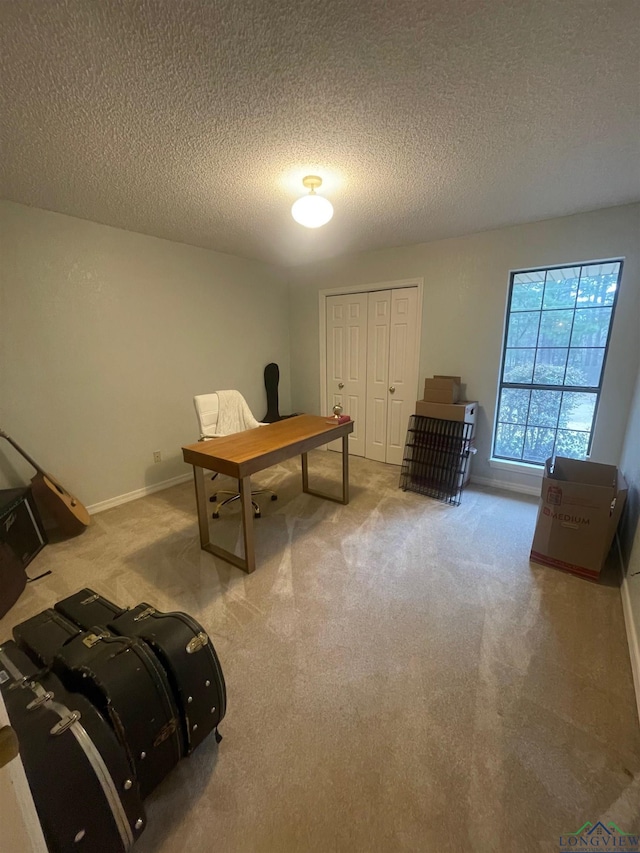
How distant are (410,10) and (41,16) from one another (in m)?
1.17

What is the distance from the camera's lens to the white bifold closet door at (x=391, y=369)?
368 cm

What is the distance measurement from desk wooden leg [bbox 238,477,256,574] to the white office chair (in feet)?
2.34

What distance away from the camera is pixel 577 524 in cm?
203

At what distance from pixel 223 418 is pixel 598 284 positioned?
3.41 m

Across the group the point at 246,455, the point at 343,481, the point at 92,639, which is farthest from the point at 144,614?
the point at 343,481

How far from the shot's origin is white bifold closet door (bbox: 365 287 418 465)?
A: 368cm

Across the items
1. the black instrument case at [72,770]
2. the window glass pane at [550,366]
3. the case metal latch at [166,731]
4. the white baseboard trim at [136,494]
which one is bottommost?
the white baseboard trim at [136,494]

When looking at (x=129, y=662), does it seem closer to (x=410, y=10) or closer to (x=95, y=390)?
(x=410, y=10)

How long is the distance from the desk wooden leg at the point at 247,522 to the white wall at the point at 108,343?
1.75m

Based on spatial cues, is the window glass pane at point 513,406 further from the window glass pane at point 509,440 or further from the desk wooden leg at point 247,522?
the desk wooden leg at point 247,522

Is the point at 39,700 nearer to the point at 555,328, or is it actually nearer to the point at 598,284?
the point at 555,328

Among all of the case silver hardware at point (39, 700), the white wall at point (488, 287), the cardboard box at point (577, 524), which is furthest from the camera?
the white wall at point (488, 287)

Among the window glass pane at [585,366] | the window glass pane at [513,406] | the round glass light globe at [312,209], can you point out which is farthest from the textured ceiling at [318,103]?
the window glass pane at [513,406]

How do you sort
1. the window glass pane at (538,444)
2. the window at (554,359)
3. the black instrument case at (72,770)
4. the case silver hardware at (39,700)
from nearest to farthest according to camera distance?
the black instrument case at (72,770)
the case silver hardware at (39,700)
the window at (554,359)
the window glass pane at (538,444)
